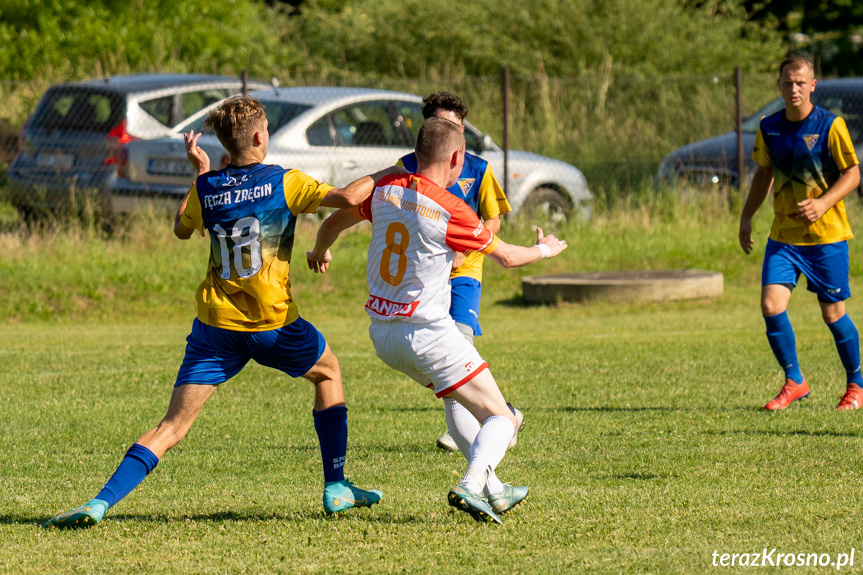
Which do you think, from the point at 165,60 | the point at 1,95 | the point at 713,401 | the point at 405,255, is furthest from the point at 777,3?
the point at 405,255

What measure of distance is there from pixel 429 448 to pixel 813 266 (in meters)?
2.81

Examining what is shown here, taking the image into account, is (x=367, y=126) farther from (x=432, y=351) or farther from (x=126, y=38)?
(x=432, y=351)

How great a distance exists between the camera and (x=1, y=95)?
62.6ft

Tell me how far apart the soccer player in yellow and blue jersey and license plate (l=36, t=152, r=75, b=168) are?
915cm

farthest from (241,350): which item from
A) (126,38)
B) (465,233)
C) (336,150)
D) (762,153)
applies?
(126,38)

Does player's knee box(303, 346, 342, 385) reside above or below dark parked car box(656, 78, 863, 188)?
above

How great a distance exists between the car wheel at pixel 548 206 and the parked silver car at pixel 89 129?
A: 14.1 feet

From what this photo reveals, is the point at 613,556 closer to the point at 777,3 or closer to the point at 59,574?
the point at 59,574

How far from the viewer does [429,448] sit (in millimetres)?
6191

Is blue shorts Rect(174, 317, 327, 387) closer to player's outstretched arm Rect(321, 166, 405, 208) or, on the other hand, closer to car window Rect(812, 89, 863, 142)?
player's outstretched arm Rect(321, 166, 405, 208)

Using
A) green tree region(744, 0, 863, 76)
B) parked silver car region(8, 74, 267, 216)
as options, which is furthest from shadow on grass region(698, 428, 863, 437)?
green tree region(744, 0, 863, 76)

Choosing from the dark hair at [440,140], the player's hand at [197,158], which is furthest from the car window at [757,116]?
the player's hand at [197,158]

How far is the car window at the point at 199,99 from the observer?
13961 mm

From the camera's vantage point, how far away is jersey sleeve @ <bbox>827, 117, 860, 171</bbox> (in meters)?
6.93
